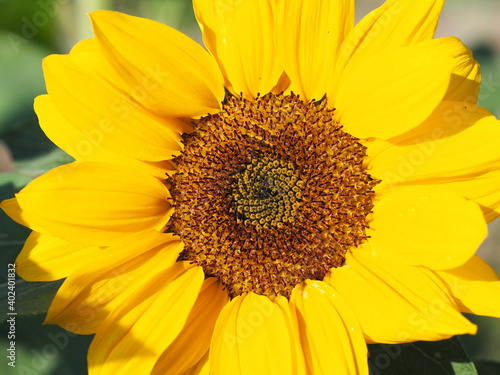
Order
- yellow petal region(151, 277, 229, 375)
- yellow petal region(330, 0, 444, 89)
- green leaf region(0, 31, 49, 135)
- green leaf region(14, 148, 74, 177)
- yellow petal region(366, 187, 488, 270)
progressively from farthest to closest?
green leaf region(0, 31, 49, 135)
green leaf region(14, 148, 74, 177)
yellow petal region(151, 277, 229, 375)
yellow petal region(330, 0, 444, 89)
yellow petal region(366, 187, 488, 270)

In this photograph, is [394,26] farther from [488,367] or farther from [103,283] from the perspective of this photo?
[488,367]

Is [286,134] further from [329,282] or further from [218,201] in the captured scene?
[329,282]

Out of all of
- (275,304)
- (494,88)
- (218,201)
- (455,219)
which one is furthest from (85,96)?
(494,88)

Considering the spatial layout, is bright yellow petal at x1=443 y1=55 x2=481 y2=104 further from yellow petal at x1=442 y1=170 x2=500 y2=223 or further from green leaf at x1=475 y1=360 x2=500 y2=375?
green leaf at x1=475 y1=360 x2=500 y2=375

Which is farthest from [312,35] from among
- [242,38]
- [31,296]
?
[31,296]

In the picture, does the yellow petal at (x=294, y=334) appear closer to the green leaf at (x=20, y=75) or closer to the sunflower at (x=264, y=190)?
the sunflower at (x=264, y=190)

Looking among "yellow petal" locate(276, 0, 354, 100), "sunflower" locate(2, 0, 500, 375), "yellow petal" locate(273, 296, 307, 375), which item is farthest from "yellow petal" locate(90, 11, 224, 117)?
"yellow petal" locate(273, 296, 307, 375)
